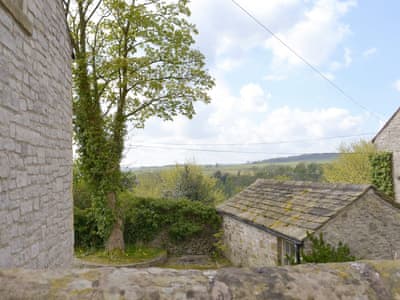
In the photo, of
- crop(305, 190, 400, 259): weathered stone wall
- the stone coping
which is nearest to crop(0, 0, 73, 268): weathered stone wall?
crop(305, 190, 400, 259): weathered stone wall

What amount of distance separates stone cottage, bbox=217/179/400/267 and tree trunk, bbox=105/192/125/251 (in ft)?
17.1

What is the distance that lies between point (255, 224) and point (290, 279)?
9.07 m

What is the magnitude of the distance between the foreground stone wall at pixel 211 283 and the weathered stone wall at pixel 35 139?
1507mm

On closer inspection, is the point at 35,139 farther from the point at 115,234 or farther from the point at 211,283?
the point at 115,234

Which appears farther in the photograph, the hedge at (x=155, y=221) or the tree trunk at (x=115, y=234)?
the hedge at (x=155, y=221)

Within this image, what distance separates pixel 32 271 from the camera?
1.84 meters

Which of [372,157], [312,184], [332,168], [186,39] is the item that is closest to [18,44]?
[312,184]

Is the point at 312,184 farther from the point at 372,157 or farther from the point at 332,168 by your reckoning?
the point at 332,168

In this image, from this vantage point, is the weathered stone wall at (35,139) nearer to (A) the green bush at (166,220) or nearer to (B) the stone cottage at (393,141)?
(A) the green bush at (166,220)

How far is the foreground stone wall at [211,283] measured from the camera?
1607 mm

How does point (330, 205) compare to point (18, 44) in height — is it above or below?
below

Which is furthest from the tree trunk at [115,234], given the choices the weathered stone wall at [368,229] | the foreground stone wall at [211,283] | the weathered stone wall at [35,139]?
the foreground stone wall at [211,283]

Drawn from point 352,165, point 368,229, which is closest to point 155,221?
point 368,229

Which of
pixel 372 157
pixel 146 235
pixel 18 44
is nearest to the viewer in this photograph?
pixel 18 44
